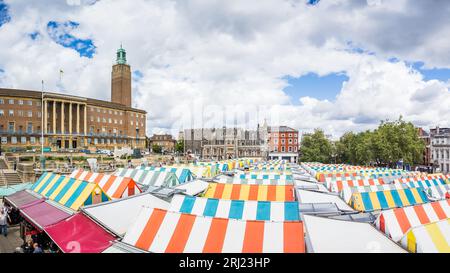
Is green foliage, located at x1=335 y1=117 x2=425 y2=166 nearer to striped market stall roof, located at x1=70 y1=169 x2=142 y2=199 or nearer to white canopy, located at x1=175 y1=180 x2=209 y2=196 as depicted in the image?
white canopy, located at x1=175 y1=180 x2=209 y2=196

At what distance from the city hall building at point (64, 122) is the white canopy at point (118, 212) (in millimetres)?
68632

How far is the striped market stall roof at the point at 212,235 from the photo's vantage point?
4371mm

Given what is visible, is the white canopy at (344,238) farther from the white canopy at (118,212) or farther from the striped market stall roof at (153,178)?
the striped market stall roof at (153,178)

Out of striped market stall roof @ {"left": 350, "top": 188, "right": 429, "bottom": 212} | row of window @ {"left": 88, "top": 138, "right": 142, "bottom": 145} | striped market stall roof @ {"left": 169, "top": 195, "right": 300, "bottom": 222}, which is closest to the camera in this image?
striped market stall roof @ {"left": 169, "top": 195, "right": 300, "bottom": 222}

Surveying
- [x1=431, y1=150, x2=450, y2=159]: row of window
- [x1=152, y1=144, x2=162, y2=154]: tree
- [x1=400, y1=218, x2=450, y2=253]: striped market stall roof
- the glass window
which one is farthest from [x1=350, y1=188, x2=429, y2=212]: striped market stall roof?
[x1=152, y1=144, x2=162, y2=154]: tree

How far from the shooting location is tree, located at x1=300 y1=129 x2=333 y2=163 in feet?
242

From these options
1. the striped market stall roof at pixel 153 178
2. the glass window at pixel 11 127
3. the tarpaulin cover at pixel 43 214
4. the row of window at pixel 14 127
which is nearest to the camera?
the tarpaulin cover at pixel 43 214

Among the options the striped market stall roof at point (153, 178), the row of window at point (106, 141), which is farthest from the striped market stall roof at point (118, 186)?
Result: the row of window at point (106, 141)

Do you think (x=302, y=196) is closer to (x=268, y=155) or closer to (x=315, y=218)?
(x=315, y=218)

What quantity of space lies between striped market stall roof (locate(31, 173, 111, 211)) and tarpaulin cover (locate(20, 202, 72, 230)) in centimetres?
34

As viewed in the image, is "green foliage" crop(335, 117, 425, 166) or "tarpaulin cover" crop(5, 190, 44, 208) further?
"green foliage" crop(335, 117, 425, 166)
